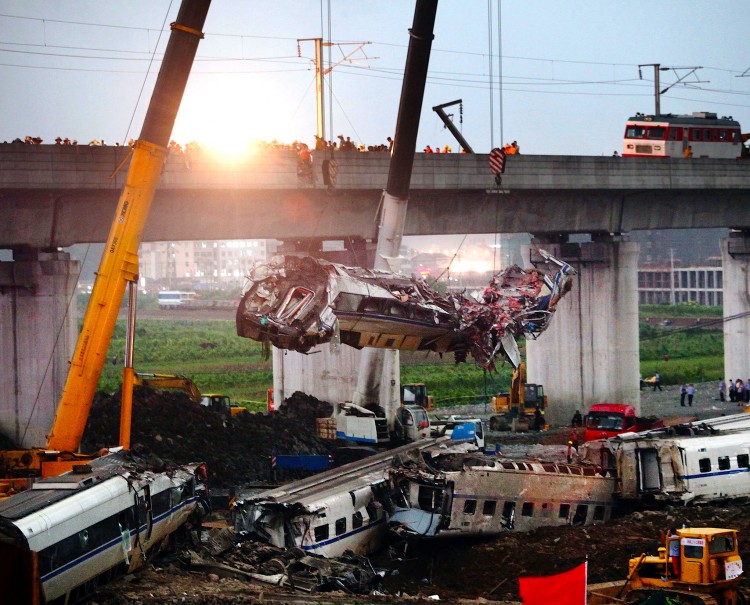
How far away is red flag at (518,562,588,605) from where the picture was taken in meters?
17.7

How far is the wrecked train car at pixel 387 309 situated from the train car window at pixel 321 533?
6191mm

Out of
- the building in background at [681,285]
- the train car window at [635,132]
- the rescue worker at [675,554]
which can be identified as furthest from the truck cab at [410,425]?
the building in background at [681,285]

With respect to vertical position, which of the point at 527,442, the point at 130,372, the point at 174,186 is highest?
the point at 174,186

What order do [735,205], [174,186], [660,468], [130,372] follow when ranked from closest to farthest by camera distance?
[130,372] → [660,468] → [174,186] → [735,205]

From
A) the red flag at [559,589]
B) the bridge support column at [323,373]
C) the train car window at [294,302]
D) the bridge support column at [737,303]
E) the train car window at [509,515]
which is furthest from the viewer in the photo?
the bridge support column at [737,303]

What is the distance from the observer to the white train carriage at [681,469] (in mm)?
29391

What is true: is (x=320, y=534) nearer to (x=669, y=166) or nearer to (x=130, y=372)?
(x=130, y=372)

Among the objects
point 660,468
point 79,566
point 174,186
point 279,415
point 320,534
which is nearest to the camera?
point 79,566

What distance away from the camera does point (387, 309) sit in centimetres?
3275

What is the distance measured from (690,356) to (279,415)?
6195 cm

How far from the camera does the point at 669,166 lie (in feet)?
174

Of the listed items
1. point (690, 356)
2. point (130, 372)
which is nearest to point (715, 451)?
point (130, 372)

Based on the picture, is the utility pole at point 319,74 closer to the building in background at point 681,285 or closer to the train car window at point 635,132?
the train car window at point 635,132

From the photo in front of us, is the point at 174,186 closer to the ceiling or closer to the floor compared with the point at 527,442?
closer to the ceiling
